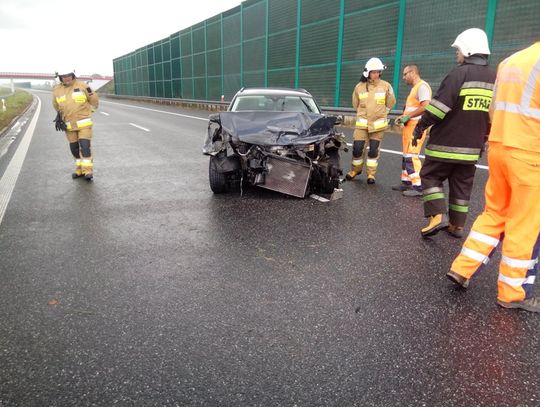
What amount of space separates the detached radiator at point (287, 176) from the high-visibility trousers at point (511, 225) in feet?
8.41

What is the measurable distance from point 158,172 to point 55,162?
8.07ft

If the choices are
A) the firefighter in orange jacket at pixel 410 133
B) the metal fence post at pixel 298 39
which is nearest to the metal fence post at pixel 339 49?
the metal fence post at pixel 298 39

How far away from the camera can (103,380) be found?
6.93ft

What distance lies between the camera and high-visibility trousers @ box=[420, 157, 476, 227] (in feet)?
13.2

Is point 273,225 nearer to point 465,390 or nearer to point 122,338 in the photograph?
point 122,338

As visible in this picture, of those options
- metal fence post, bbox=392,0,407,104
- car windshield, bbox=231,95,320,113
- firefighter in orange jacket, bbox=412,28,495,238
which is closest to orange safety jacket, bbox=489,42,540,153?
firefighter in orange jacket, bbox=412,28,495,238

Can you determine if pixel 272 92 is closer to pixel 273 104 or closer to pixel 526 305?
pixel 273 104

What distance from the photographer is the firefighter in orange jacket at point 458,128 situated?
3.69 meters

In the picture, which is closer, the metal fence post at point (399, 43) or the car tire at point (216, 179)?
the car tire at point (216, 179)

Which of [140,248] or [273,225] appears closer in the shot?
[140,248]

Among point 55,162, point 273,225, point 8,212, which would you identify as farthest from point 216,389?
point 55,162

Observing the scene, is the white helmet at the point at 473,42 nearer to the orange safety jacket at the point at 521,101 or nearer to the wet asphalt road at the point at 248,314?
the orange safety jacket at the point at 521,101

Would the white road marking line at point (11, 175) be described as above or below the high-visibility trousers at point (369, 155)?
below

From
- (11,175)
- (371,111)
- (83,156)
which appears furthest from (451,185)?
(11,175)
